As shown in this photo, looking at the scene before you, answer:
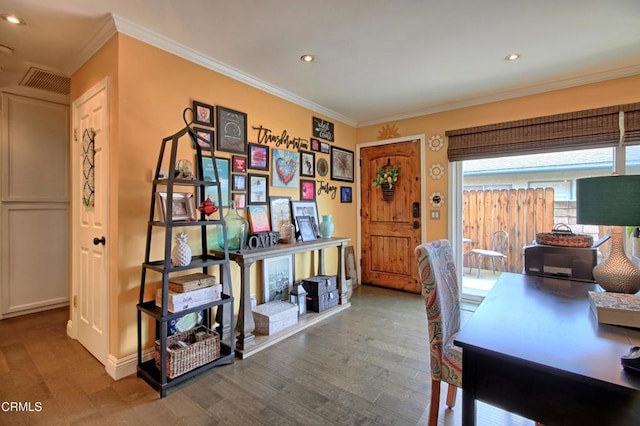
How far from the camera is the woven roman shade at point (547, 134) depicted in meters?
2.82

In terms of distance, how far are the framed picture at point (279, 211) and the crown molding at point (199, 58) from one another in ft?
3.84

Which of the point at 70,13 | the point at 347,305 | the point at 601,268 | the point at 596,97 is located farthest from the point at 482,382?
the point at 596,97

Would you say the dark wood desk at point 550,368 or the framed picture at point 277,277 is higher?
the dark wood desk at point 550,368

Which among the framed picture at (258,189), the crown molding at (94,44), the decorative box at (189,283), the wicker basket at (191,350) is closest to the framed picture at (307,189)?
the framed picture at (258,189)

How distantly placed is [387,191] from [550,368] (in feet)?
11.6

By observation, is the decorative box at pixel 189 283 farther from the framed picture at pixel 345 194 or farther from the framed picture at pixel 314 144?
the framed picture at pixel 345 194

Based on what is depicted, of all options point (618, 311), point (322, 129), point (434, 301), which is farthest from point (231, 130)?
point (618, 311)

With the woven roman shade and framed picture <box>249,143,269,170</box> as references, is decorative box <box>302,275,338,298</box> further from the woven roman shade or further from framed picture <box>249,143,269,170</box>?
the woven roman shade

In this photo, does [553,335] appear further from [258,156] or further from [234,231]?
[258,156]

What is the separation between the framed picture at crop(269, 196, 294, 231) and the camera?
322 cm

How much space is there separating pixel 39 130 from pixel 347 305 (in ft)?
13.4

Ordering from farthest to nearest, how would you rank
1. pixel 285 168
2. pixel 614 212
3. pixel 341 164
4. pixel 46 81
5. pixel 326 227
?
pixel 341 164 → pixel 326 227 → pixel 285 168 → pixel 46 81 → pixel 614 212

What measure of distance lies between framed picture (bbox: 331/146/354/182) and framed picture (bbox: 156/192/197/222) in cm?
230

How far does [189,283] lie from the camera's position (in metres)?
2.05
